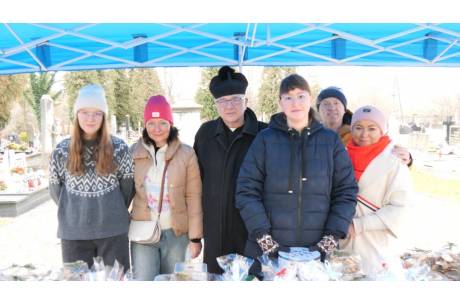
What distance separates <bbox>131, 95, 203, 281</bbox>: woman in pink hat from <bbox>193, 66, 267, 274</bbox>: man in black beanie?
0.26ft

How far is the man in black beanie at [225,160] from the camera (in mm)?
2422

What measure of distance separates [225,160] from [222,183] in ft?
0.45

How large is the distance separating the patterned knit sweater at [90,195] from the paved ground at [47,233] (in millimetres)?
2862

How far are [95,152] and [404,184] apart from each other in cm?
161

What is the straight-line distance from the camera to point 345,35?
3746 mm

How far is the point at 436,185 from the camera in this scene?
1117cm

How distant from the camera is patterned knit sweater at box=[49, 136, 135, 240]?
2.23m

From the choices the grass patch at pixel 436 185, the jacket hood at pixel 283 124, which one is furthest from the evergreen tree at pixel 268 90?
the jacket hood at pixel 283 124

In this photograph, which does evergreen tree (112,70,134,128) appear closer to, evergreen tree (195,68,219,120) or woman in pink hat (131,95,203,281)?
evergreen tree (195,68,219,120)

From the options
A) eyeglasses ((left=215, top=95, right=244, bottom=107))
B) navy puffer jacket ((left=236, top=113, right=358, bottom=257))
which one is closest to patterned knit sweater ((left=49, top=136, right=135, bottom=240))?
eyeglasses ((left=215, top=95, right=244, bottom=107))
